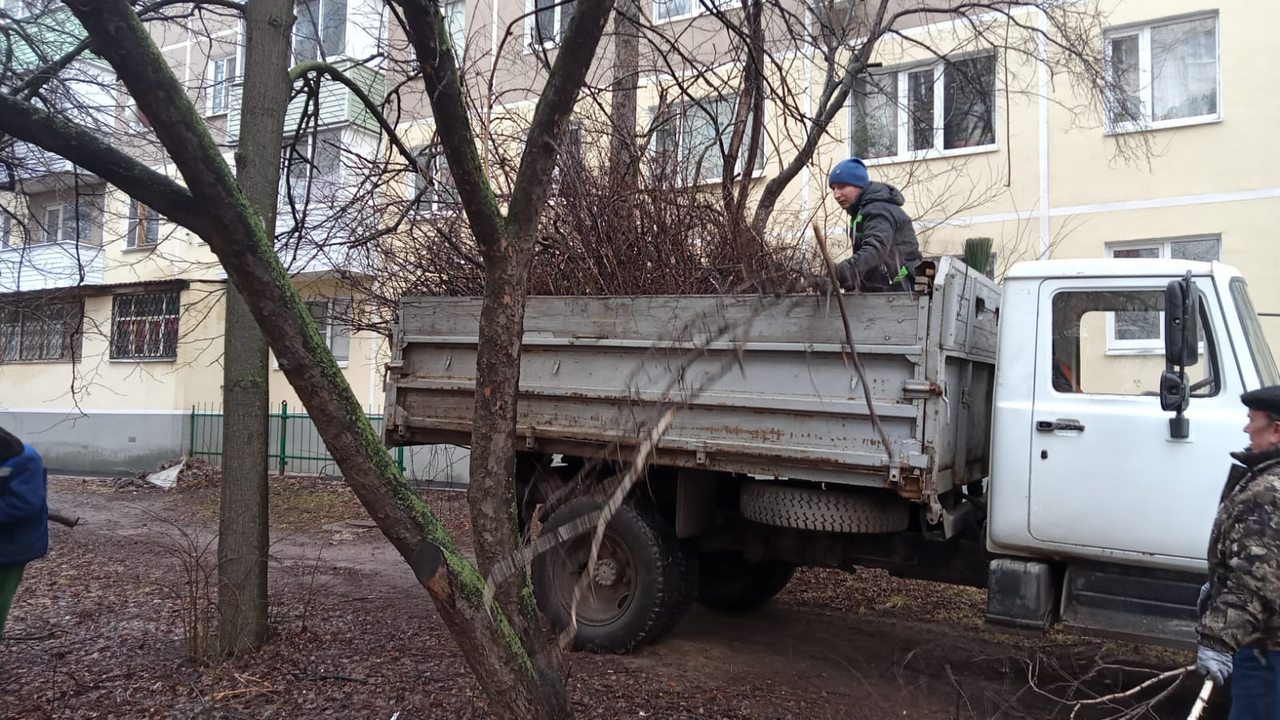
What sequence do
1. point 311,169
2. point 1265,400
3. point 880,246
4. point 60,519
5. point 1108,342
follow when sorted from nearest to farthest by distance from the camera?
point 1265,400 → point 1108,342 → point 880,246 → point 60,519 → point 311,169

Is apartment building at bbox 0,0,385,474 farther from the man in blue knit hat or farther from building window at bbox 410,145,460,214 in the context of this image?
the man in blue knit hat

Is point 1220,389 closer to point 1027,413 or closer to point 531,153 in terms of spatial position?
point 1027,413

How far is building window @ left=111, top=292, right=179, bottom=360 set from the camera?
54.7 ft

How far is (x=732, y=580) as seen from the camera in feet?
19.6

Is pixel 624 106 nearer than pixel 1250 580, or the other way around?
pixel 1250 580

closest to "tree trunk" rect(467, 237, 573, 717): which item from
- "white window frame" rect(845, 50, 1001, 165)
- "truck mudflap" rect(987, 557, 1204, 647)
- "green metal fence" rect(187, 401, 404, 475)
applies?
"truck mudflap" rect(987, 557, 1204, 647)

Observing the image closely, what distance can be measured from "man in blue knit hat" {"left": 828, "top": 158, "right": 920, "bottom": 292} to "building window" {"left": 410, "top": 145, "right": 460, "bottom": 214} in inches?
114

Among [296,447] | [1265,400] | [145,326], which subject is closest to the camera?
[1265,400]

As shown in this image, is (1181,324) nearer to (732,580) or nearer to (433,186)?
(732,580)

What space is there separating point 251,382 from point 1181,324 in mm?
4780

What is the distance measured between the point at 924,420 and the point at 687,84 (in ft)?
12.4

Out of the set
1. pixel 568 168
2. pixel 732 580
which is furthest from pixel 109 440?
pixel 732 580

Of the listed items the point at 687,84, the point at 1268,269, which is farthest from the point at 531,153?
the point at 1268,269

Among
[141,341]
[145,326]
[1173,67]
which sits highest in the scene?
[1173,67]
